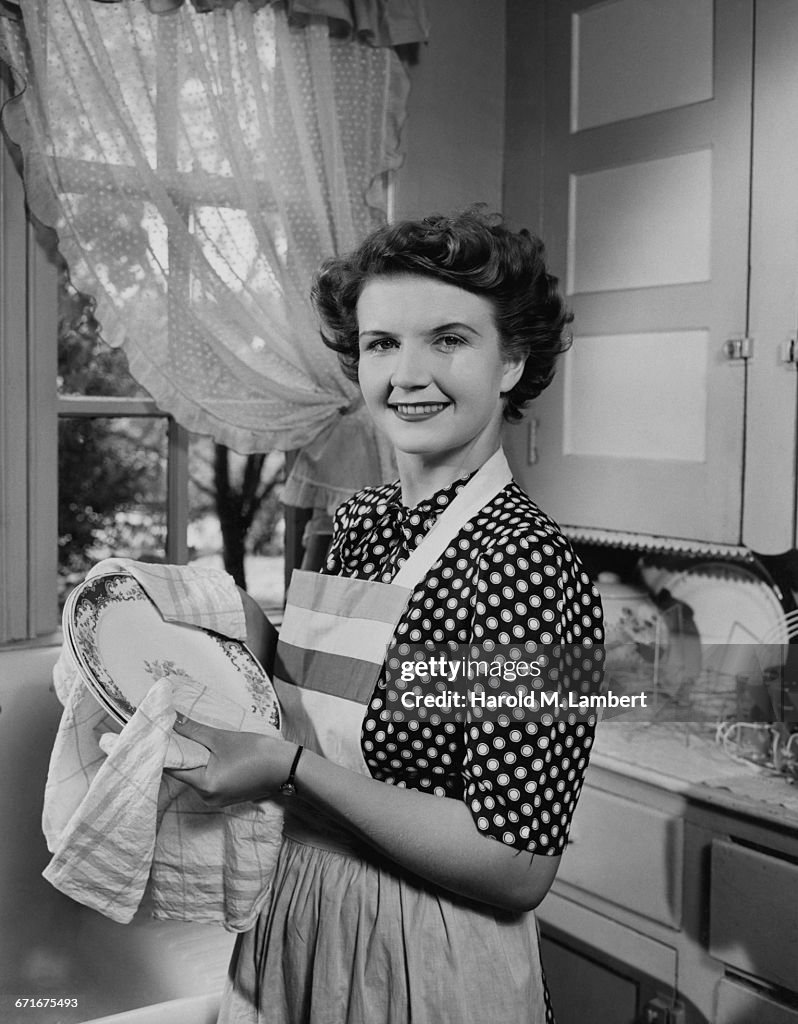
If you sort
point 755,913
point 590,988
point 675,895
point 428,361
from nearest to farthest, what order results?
point 428,361, point 755,913, point 675,895, point 590,988

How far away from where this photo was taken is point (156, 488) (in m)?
2.43

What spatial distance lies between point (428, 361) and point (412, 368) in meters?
0.02

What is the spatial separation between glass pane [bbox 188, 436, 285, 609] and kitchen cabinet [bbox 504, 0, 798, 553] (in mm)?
578

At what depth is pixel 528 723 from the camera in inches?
40.2

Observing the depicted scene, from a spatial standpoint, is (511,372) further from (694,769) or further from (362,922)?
(694,769)

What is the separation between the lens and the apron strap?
3.80ft

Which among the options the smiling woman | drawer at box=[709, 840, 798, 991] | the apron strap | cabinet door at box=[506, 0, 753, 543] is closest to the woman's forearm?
the apron strap

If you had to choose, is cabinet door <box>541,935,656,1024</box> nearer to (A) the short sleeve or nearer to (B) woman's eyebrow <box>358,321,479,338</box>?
(A) the short sleeve

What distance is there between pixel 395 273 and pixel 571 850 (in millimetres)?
1434

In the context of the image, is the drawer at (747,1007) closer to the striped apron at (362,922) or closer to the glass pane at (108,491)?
the striped apron at (362,922)

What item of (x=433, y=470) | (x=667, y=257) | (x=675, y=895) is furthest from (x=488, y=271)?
(x=675, y=895)

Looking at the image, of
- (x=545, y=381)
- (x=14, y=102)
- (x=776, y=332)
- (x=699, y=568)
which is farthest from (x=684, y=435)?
(x=14, y=102)

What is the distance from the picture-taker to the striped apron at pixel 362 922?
113 cm

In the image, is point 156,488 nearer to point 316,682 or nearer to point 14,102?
point 14,102
